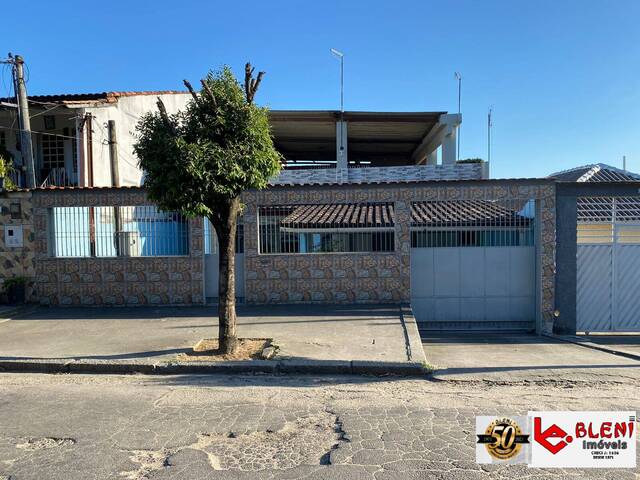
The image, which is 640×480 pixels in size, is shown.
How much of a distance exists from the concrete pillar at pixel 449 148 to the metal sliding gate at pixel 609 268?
23.9 ft

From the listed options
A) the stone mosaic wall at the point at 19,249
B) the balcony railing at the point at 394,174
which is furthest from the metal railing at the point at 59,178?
the balcony railing at the point at 394,174

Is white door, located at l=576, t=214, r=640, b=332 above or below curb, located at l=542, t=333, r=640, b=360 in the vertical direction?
above

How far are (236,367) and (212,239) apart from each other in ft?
16.6

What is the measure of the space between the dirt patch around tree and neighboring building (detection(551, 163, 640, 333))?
6.61 metres

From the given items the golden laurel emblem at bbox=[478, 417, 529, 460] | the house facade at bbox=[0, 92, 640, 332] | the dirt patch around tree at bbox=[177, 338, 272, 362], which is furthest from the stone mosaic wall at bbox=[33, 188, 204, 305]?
the golden laurel emblem at bbox=[478, 417, 529, 460]

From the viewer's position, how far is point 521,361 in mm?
6824

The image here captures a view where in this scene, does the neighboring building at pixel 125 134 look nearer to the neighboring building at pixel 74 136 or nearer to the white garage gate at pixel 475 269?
the neighboring building at pixel 74 136

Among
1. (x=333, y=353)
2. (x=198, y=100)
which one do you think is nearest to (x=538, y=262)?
(x=333, y=353)

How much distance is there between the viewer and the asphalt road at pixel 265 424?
338 centimetres

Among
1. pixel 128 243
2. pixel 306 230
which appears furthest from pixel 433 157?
pixel 128 243

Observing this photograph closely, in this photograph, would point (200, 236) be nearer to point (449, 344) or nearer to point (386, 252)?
point (386, 252)

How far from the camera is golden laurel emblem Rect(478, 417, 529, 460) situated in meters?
3.60

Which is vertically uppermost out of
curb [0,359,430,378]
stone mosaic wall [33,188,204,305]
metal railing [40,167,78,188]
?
metal railing [40,167,78,188]

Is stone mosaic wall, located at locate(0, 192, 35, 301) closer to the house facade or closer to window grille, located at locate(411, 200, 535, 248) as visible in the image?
the house facade
